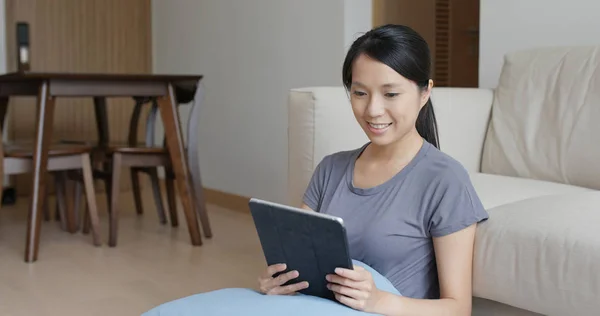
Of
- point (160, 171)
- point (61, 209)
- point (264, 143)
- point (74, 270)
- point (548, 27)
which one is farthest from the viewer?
point (160, 171)

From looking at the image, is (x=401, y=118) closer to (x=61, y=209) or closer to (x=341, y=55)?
(x=341, y=55)

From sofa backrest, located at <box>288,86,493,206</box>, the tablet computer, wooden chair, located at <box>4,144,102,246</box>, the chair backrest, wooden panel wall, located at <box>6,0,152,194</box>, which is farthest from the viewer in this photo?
wooden panel wall, located at <box>6,0,152,194</box>

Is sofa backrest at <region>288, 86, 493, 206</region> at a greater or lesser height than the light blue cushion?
greater

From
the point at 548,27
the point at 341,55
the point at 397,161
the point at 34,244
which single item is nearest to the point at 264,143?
the point at 341,55

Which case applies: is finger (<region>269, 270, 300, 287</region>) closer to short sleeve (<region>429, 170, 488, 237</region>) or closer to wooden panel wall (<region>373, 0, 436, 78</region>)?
short sleeve (<region>429, 170, 488, 237</region>)

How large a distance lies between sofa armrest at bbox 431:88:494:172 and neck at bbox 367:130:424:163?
912 millimetres

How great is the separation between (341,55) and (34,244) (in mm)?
1613

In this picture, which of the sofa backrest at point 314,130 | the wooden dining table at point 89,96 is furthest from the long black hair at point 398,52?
the wooden dining table at point 89,96

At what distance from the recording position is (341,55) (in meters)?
3.63

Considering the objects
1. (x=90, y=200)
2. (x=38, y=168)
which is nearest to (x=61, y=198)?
(x=90, y=200)

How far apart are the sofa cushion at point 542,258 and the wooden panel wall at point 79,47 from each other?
3.91 m

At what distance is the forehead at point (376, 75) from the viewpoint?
1.40m

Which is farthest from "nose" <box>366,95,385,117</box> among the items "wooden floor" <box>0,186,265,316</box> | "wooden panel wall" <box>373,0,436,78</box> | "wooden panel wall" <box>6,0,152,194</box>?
"wooden panel wall" <box>6,0,152,194</box>

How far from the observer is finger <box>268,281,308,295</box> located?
4.40 ft
